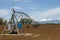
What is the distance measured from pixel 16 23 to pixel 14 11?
59.2 inches

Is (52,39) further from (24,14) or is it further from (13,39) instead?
(24,14)

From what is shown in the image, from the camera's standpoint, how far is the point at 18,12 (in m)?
29.0

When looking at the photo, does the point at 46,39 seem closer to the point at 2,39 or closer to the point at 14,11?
the point at 2,39

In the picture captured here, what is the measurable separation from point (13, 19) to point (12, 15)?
519 mm

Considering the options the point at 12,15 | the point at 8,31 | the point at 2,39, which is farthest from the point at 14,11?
the point at 2,39

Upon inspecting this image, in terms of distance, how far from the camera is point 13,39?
71.3 feet

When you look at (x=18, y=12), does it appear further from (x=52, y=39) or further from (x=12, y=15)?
(x=52, y=39)

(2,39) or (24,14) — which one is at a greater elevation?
(24,14)

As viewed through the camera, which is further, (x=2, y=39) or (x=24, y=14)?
(x=24, y=14)

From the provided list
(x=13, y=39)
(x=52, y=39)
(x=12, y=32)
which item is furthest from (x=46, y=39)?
(x=12, y=32)

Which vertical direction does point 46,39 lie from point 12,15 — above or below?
below

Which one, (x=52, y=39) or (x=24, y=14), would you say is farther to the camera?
(x=24, y=14)

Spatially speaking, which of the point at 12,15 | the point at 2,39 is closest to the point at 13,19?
the point at 12,15

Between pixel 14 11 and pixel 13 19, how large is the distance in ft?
3.30
